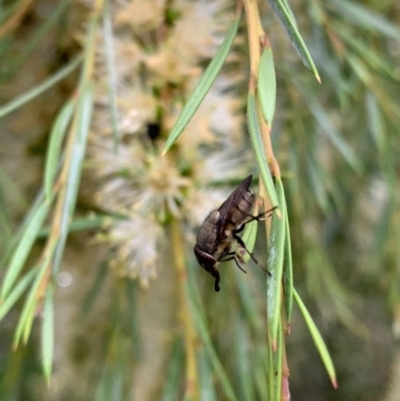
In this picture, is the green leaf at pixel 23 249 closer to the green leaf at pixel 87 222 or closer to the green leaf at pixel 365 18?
the green leaf at pixel 87 222

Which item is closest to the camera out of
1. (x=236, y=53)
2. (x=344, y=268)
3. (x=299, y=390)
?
(x=236, y=53)

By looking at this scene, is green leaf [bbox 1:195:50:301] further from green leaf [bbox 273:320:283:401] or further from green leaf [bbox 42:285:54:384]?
green leaf [bbox 273:320:283:401]

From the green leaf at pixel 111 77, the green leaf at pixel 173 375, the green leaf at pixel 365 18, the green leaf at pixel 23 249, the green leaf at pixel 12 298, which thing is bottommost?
the green leaf at pixel 173 375

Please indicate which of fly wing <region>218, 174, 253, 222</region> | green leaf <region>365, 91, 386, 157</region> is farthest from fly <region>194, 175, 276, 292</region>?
green leaf <region>365, 91, 386, 157</region>

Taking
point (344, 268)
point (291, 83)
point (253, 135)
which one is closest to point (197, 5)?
point (291, 83)

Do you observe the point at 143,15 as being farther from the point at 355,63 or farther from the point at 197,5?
the point at 355,63

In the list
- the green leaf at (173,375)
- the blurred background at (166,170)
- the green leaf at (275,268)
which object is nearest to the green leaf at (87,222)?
the blurred background at (166,170)

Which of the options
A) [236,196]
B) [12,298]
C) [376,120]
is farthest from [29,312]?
[376,120]
